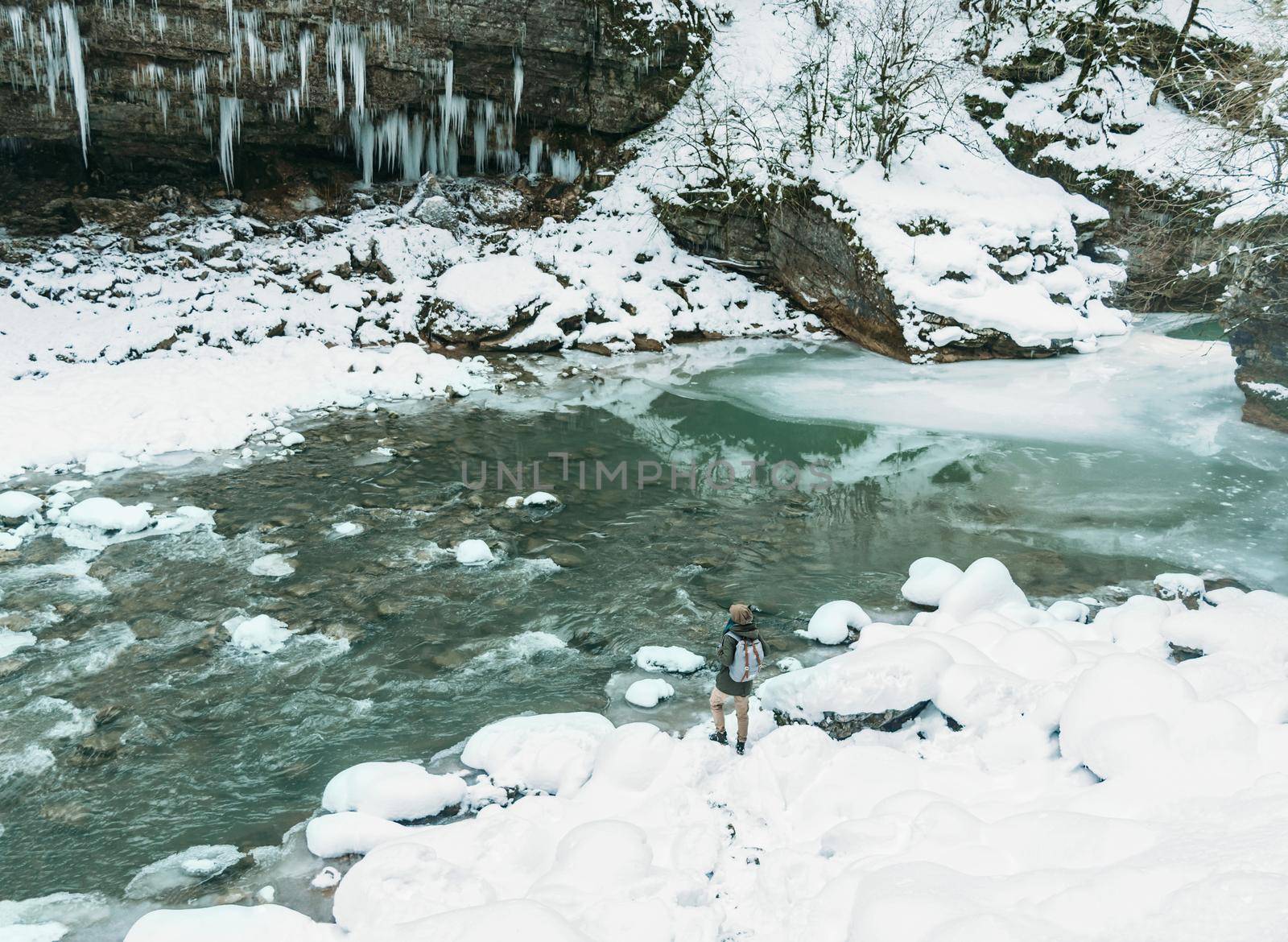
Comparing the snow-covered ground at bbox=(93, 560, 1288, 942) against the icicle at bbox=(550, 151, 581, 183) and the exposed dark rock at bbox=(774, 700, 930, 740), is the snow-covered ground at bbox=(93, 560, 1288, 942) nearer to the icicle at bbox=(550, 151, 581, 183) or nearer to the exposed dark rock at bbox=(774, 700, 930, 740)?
the exposed dark rock at bbox=(774, 700, 930, 740)

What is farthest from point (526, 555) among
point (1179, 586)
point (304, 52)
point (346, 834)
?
point (304, 52)

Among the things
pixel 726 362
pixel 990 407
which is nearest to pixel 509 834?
pixel 990 407

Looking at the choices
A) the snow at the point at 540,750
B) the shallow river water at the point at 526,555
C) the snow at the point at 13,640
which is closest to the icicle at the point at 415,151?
the shallow river water at the point at 526,555

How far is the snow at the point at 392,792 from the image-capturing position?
4621 millimetres

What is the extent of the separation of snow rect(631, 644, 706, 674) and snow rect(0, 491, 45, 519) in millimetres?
6205

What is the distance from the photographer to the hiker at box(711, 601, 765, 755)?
495 centimetres

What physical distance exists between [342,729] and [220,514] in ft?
12.9

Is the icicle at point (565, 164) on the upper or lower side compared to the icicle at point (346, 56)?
lower

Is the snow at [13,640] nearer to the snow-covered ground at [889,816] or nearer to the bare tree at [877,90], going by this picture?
the snow-covered ground at [889,816]

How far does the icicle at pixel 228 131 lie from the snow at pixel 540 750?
Answer: 1458 centimetres

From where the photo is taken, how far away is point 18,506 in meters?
8.05

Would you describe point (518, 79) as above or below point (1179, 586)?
above

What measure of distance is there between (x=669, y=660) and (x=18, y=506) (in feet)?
21.6

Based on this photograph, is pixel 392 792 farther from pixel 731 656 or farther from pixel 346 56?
pixel 346 56
